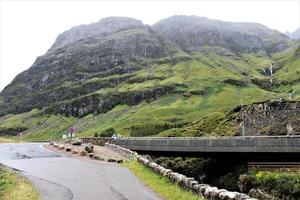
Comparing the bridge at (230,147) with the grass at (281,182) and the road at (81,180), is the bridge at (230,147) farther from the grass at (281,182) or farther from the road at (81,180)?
the road at (81,180)

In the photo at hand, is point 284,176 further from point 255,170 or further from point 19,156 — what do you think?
point 19,156

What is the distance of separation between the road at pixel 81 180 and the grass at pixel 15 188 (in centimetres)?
50

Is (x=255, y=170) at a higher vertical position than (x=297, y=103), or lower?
lower

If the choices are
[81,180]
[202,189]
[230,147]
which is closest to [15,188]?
[81,180]

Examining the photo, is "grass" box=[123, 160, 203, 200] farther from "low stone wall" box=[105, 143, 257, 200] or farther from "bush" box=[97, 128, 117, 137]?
"bush" box=[97, 128, 117, 137]

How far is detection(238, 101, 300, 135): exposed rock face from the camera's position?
74.4 metres

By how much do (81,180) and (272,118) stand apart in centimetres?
5448

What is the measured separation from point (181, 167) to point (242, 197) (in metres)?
58.7

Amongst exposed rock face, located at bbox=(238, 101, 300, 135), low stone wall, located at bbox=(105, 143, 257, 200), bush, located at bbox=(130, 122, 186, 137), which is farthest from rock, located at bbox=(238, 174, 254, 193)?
bush, located at bbox=(130, 122, 186, 137)

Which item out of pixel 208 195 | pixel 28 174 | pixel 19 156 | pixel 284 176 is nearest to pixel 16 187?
pixel 28 174

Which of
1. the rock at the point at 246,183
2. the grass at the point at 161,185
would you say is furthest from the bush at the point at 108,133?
the grass at the point at 161,185

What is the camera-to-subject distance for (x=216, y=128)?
92625 millimetres

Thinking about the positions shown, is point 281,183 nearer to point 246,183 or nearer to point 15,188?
point 246,183

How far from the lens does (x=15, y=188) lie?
26.6m
